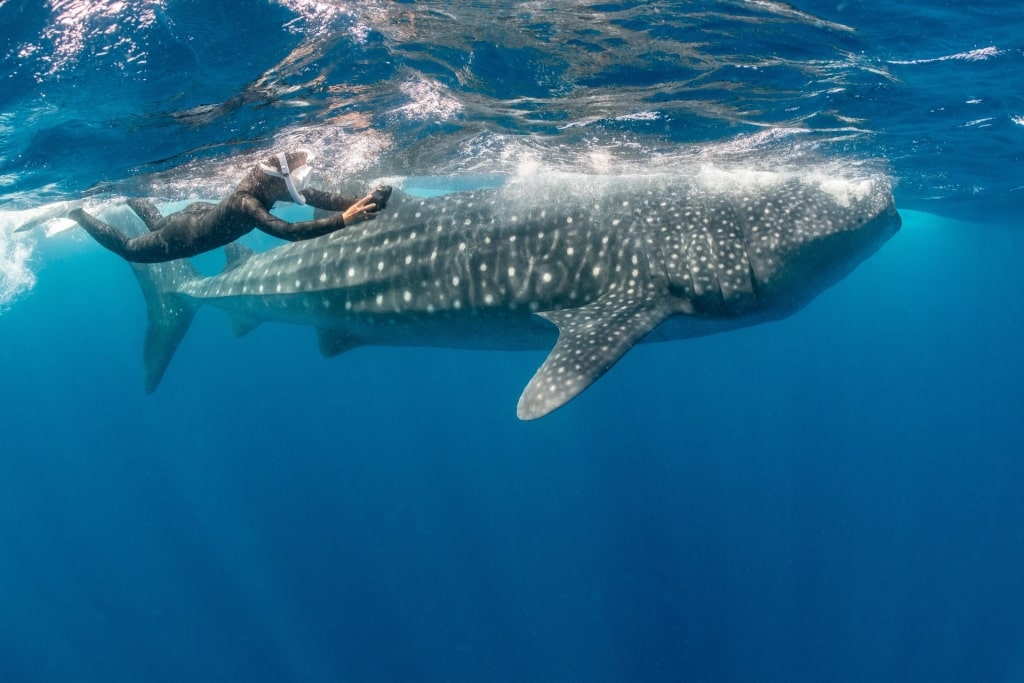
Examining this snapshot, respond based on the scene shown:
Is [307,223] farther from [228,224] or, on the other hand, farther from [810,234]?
[810,234]

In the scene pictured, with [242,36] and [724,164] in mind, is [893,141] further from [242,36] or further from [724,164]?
[242,36]

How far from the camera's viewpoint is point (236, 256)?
1115 cm

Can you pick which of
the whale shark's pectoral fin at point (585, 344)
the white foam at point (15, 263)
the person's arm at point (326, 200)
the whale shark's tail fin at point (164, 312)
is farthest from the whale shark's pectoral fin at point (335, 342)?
the white foam at point (15, 263)

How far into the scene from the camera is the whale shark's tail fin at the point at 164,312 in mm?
11141

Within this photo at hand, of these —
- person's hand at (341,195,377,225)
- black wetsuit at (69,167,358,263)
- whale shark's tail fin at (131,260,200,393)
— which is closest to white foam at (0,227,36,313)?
whale shark's tail fin at (131,260,200,393)

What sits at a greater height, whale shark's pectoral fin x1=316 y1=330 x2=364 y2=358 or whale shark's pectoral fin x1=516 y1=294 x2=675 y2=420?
whale shark's pectoral fin x1=516 y1=294 x2=675 y2=420

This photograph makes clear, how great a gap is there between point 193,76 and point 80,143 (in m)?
4.17

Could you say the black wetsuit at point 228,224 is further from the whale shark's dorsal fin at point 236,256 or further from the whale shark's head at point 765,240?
the whale shark's head at point 765,240

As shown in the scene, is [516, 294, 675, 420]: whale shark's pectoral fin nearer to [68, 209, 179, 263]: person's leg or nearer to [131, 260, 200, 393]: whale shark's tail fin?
[68, 209, 179, 263]: person's leg

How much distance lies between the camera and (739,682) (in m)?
15.4

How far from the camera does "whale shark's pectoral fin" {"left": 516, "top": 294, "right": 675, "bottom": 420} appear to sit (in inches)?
215

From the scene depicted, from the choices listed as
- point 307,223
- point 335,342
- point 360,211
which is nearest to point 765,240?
point 360,211

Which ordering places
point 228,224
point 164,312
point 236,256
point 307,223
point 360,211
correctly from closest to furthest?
point 360,211, point 307,223, point 228,224, point 236,256, point 164,312

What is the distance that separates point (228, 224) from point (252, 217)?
0.46 metres
